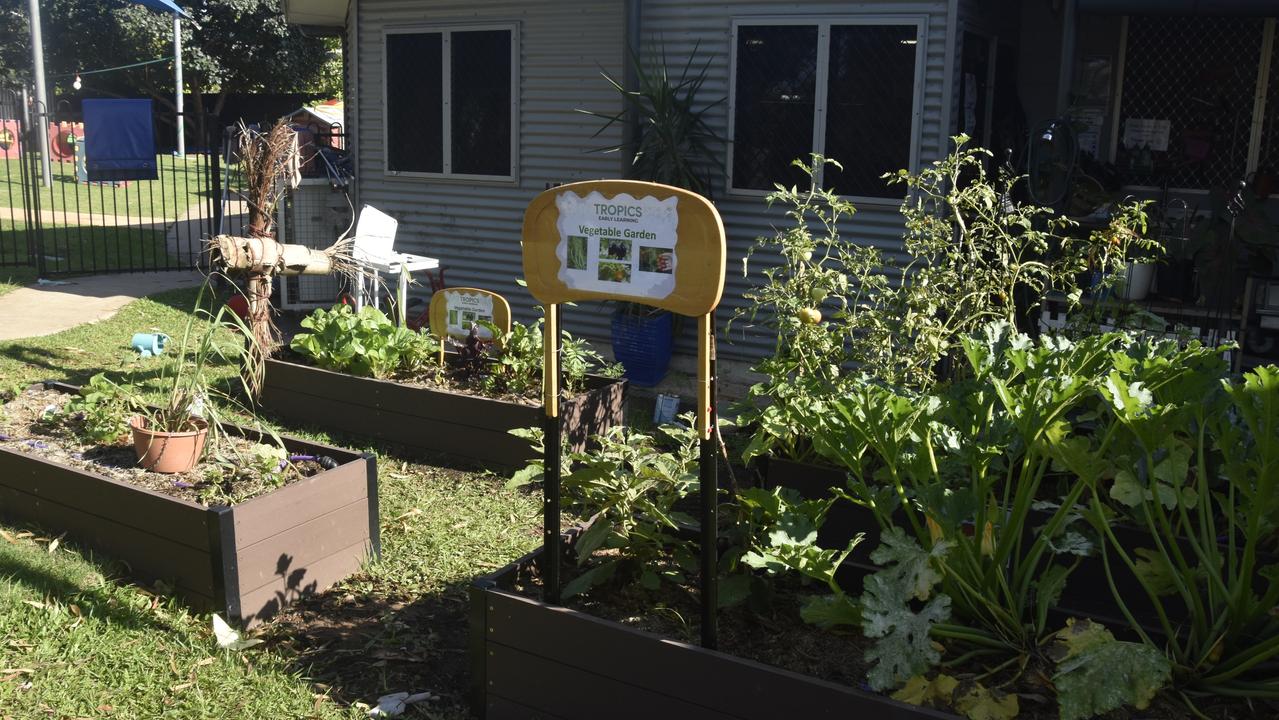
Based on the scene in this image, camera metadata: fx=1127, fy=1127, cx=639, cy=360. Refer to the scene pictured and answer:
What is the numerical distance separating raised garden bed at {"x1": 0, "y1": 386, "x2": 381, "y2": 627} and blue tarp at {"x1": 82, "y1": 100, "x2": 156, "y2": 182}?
988 cm

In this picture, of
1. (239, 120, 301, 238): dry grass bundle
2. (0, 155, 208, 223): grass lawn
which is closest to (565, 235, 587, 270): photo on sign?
(239, 120, 301, 238): dry grass bundle

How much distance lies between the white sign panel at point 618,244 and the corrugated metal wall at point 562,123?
15.6 ft

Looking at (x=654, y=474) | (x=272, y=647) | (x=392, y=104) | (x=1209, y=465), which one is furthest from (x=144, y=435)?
(x=392, y=104)

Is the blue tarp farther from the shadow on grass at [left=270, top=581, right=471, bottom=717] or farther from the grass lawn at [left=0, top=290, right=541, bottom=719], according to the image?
the shadow on grass at [left=270, top=581, right=471, bottom=717]

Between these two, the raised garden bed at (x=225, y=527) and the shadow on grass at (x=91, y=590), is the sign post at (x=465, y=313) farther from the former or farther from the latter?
the shadow on grass at (x=91, y=590)

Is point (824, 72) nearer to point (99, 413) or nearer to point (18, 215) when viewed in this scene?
point (99, 413)

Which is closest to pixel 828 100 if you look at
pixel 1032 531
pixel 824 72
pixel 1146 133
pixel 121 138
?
pixel 824 72

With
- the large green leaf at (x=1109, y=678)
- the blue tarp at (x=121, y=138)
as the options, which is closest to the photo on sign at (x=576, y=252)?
the large green leaf at (x=1109, y=678)

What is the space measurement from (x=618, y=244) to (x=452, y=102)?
664 centimetres

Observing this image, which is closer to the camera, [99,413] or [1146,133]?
[99,413]

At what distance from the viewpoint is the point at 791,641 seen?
11.1 feet

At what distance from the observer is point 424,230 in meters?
9.73

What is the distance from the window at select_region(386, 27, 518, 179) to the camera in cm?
914

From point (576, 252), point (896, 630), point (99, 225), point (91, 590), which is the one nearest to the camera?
point (896, 630)
